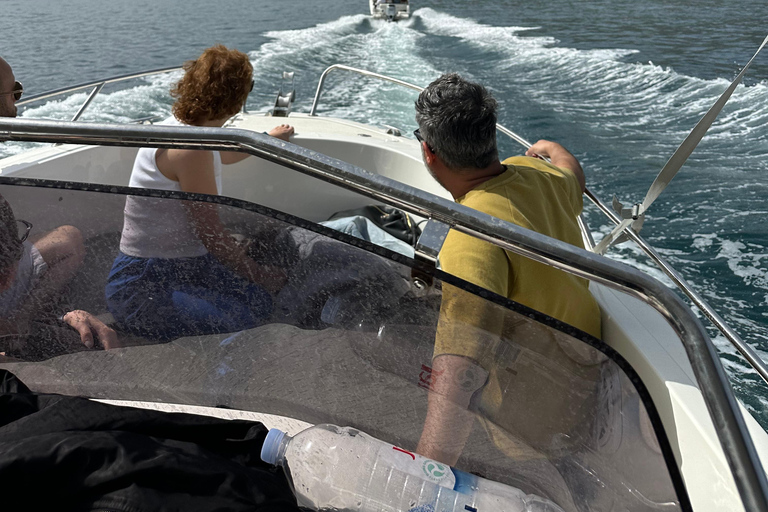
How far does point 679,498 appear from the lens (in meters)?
0.73

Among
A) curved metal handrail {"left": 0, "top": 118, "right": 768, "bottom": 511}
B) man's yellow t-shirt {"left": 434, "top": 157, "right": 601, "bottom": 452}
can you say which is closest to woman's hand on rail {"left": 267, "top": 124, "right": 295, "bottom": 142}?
curved metal handrail {"left": 0, "top": 118, "right": 768, "bottom": 511}

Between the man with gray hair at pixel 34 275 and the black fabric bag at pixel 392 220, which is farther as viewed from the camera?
the black fabric bag at pixel 392 220

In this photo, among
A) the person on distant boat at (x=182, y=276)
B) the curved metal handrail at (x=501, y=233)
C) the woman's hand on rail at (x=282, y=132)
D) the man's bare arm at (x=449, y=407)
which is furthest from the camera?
the woman's hand on rail at (x=282, y=132)

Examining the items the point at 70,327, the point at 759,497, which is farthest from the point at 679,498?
the point at 70,327

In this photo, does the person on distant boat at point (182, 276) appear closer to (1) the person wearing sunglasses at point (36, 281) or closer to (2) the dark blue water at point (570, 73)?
(1) the person wearing sunglasses at point (36, 281)

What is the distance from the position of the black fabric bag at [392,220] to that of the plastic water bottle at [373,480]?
4.66ft

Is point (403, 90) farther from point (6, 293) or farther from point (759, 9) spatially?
point (759, 9)

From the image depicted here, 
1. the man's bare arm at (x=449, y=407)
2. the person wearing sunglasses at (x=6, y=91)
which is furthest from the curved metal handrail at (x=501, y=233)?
the person wearing sunglasses at (x=6, y=91)

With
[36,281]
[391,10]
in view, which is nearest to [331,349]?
[36,281]

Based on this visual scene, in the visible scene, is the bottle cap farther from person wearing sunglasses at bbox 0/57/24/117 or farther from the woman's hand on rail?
the woman's hand on rail

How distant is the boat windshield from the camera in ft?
2.57

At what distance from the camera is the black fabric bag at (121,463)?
740mm

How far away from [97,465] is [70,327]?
0.38 m

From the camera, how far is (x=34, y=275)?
41.8 inches
